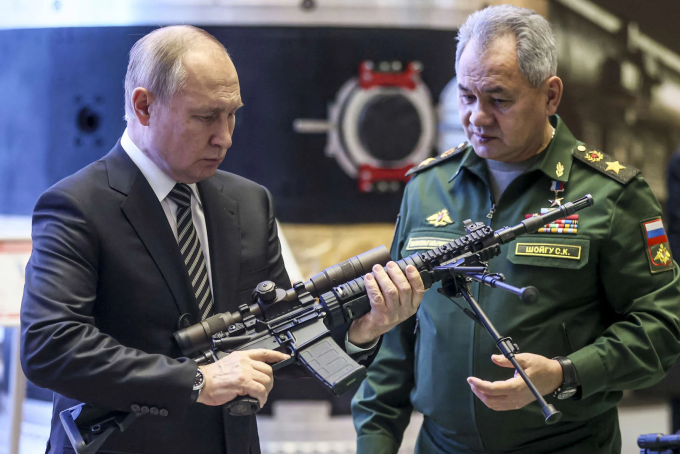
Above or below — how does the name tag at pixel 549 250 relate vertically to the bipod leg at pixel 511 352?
above

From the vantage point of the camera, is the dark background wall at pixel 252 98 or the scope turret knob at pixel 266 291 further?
the dark background wall at pixel 252 98

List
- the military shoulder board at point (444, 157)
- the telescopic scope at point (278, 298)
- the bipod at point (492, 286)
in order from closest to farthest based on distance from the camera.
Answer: the bipod at point (492, 286)
the telescopic scope at point (278, 298)
the military shoulder board at point (444, 157)

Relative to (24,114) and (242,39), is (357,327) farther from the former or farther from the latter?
(24,114)

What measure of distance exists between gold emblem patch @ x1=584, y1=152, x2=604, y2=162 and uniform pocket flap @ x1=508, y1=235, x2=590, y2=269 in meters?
0.21

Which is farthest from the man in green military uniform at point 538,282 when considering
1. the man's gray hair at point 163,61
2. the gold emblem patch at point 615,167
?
the man's gray hair at point 163,61

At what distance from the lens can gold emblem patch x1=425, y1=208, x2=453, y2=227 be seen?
1767mm

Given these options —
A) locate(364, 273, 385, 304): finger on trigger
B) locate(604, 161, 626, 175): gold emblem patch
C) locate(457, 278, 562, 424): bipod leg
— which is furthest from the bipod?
locate(604, 161, 626, 175): gold emblem patch

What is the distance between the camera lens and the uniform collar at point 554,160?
5.55 feet

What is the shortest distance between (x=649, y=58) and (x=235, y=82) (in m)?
2.11

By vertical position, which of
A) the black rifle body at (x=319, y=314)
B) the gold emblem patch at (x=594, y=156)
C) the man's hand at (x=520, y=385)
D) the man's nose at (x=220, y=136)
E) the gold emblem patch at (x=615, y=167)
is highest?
the man's nose at (x=220, y=136)

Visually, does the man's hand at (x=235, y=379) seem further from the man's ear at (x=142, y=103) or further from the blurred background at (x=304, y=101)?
the blurred background at (x=304, y=101)

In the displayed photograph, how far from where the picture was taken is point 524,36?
1.65 m

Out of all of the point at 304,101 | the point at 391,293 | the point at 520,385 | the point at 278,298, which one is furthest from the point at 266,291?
the point at 304,101

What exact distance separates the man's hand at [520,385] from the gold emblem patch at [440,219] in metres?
0.41
